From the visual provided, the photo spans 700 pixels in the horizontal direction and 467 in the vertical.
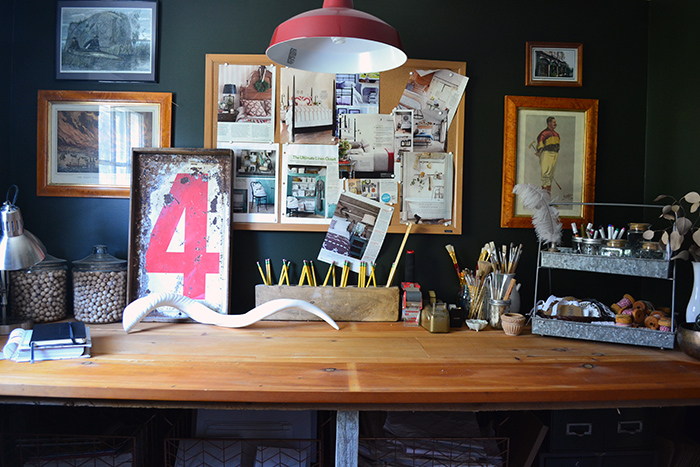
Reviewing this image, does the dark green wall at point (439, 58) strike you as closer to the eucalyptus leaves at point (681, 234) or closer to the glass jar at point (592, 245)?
the glass jar at point (592, 245)

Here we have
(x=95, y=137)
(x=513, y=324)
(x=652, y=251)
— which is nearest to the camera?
(x=652, y=251)

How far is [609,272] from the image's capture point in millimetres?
Result: 1651

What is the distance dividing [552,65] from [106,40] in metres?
2.12

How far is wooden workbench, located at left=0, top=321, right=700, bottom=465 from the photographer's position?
120cm

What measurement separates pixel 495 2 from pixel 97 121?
1.98 meters

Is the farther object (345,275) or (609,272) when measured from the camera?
(345,275)

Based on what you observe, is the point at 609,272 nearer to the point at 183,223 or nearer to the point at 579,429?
the point at 579,429

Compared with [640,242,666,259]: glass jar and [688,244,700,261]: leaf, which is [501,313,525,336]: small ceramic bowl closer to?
[640,242,666,259]: glass jar

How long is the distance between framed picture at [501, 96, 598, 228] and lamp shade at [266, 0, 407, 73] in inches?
36.9

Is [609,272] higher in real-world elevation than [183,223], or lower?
lower

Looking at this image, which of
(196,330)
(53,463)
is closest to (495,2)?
(196,330)

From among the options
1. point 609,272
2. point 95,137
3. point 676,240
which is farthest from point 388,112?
point 95,137

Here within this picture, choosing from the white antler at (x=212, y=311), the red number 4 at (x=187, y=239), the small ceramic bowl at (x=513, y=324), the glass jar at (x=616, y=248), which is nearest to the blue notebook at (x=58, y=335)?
the white antler at (x=212, y=311)

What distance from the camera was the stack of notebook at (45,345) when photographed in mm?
1378
